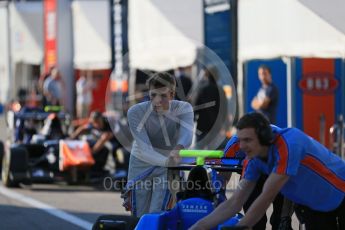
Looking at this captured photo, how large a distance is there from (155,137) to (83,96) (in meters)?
18.9

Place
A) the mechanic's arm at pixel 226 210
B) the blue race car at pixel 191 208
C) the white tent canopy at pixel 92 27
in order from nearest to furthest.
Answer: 1. the mechanic's arm at pixel 226 210
2. the blue race car at pixel 191 208
3. the white tent canopy at pixel 92 27

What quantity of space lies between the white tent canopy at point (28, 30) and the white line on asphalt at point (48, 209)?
657 inches

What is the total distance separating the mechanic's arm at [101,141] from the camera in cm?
1319

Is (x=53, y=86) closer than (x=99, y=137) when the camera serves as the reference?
No

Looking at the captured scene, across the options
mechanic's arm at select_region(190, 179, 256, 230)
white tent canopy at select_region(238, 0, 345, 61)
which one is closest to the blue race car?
mechanic's arm at select_region(190, 179, 256, 230)

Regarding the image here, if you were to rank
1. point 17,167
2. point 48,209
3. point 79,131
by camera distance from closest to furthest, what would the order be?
point 48,209
point 17,167
point 79,131

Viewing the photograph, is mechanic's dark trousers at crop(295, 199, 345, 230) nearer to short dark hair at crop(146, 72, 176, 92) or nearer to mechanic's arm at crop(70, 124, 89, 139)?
short dark hair at crop(146, 72, 176, 92)

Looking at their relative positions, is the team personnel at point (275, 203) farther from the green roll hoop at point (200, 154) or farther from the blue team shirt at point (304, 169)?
the blue team shirt at point (304, 169)

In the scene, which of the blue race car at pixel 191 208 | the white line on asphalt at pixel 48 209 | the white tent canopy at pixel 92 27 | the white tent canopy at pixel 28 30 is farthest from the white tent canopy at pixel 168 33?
the blue race car at pixel 191 208

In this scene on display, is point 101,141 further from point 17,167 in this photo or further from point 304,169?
point 304,169

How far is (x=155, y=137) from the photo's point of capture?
261 inches

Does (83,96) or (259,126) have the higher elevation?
(259,126)

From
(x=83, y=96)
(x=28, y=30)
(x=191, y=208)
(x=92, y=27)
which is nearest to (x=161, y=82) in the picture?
(x=191, y=208)

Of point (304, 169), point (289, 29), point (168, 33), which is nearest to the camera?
point (304, 169)
